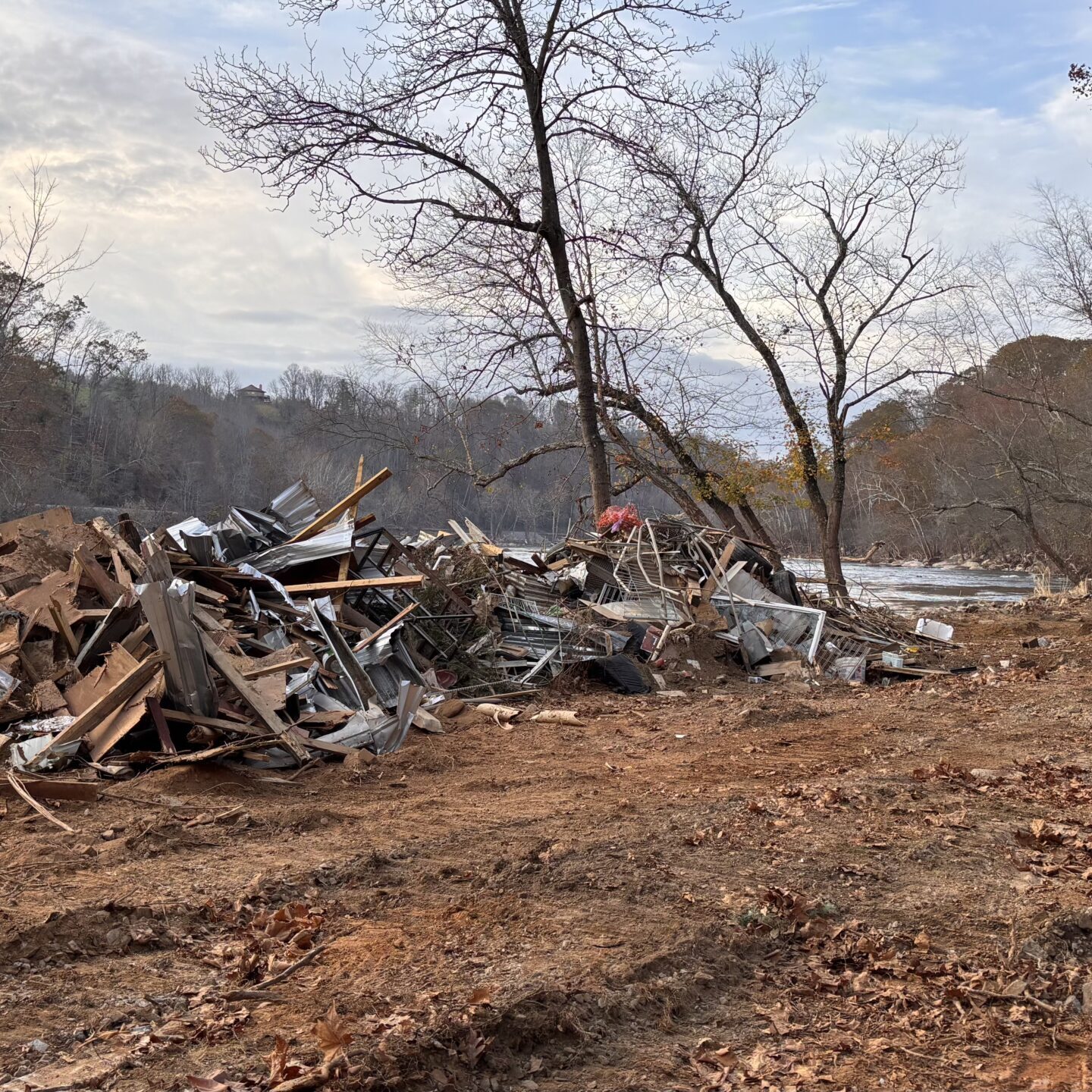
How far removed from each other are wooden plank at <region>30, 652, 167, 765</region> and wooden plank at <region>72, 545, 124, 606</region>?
1.47m

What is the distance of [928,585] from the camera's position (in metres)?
32.9

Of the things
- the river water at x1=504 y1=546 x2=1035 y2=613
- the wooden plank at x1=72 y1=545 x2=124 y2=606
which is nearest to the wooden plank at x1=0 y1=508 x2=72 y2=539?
the wooden plank at x1=72 y1=545 x2=124 y2=606

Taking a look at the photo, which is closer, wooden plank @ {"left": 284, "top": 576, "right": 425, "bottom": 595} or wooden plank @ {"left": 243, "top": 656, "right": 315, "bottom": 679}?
wooden plank @ {"left": 243, "top": 656, "right": 315, "bottom": 679}

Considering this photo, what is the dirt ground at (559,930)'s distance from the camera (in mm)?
2754

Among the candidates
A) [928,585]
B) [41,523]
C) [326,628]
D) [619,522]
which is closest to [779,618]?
[619,522]

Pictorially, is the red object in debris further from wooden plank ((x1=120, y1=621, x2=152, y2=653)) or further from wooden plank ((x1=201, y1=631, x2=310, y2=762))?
wooden plank ((x1=120, y1=621, x2=152, y2=653))

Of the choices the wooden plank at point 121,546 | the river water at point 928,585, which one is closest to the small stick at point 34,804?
the wooden plank at point 121,546

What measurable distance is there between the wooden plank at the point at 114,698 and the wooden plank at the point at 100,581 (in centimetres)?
147

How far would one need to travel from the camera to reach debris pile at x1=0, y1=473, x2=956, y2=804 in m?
6.28

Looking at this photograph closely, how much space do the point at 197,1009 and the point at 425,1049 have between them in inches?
30.3

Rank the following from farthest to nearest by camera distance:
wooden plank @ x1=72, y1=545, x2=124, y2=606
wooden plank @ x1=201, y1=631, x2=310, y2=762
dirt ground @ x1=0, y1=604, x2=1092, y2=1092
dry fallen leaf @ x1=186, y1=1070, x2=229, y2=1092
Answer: wooden plank @ x1=72, y1=545, x2=124, y2=606 < wooden plank @ x1=201, y1=631, x2=310, y2=762 < dirt ground @ x1=0, y1=604, x2=1092, y2=1092 < dry fallen leaf @ x1=186, y1=1070, x2=229, y2=1092

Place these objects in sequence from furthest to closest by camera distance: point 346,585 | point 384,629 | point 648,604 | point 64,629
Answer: point 648,604
point 346,585
point 384,629
point 64,629

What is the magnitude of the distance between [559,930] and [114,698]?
155 inches

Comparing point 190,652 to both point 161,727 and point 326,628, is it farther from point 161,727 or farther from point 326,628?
point 326,628
